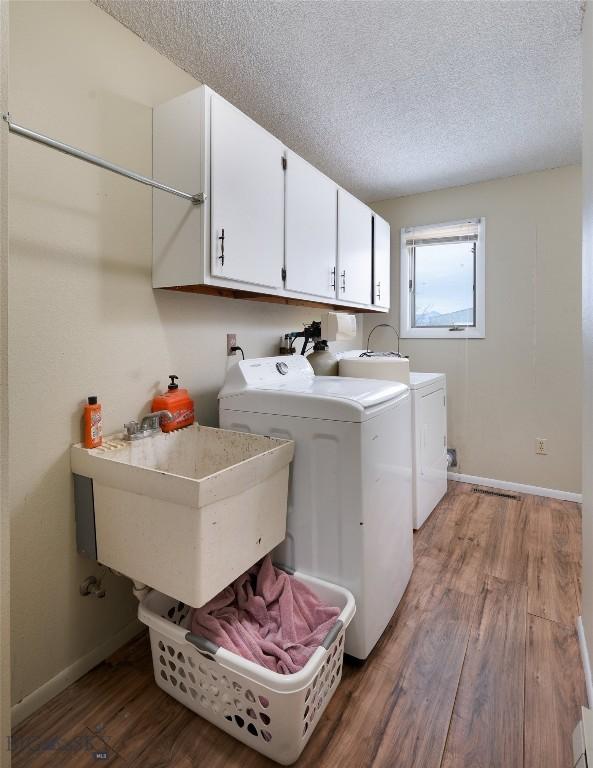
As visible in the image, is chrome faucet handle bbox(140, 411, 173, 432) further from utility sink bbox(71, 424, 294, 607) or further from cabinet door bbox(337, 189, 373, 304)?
cabinet door bbox(337, 189, 373, 304)

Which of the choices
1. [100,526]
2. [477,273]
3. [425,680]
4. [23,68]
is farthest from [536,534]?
[23,68]

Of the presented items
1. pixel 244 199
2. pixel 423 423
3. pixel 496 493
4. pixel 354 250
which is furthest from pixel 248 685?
pixel 496 493

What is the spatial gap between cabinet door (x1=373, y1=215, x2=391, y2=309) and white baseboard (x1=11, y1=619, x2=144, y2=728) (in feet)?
8.34

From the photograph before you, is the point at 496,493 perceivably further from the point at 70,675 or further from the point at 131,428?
the point at 70,675

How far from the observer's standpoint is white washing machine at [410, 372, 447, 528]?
8.32ft

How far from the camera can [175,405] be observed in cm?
173

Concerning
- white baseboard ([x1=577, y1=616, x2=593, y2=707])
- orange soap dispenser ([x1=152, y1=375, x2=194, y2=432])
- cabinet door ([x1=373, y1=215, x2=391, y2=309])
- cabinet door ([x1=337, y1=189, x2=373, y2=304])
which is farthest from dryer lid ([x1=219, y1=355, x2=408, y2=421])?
cabinet door ([x1=373, y1=215, x2=391, y2=309])

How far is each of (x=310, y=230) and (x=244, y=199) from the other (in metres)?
0.58

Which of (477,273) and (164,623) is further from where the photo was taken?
(477,273)

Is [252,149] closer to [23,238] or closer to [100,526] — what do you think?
[23,238]

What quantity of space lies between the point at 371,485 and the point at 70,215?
1464mm

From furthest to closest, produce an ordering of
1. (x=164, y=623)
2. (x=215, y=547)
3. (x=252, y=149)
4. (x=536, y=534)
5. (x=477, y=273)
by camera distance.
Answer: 1. (x=477, y=273)
2. (x=536, y=534)
3. (x=252, y=149)
4. (x=164, y=623)
5. (x=215, y=547)

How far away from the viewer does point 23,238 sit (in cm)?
129

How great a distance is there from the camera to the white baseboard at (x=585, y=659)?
133 centimetres
